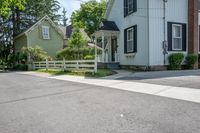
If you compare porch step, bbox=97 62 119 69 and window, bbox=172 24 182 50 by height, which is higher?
window, bbox=172 24 182 50

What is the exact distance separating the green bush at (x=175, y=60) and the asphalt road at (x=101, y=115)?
984cm

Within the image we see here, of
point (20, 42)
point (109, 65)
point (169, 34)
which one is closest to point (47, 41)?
point (20, 42)

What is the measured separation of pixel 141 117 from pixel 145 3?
12.8 m

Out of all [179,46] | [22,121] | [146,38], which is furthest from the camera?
[179,46]

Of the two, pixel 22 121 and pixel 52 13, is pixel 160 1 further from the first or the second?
pixel 52 13

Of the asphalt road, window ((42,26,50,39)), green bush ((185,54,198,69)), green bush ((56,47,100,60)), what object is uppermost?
window ((42,26,50,39))

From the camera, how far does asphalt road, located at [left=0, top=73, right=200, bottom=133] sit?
14.4ft

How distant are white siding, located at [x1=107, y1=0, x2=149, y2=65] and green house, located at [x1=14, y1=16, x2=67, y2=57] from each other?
16328mm

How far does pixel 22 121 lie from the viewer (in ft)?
16.7

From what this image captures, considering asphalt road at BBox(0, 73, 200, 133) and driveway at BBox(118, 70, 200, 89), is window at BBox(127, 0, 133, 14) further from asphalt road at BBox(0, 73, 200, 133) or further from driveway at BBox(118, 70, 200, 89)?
asphalt road at BBox(0, 73, 200, 133)

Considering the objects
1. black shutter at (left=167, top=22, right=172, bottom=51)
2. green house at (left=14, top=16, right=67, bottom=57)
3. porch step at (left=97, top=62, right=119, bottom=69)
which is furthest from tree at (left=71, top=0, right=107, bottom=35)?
black shutter at (left=167, top=22, right=172, bottom=51)

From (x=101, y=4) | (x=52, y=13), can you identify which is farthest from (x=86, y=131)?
(x=52, y=13)

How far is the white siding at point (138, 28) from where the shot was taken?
1639 centimetres

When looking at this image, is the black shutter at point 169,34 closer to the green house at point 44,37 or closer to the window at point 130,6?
the window at point 130,6
